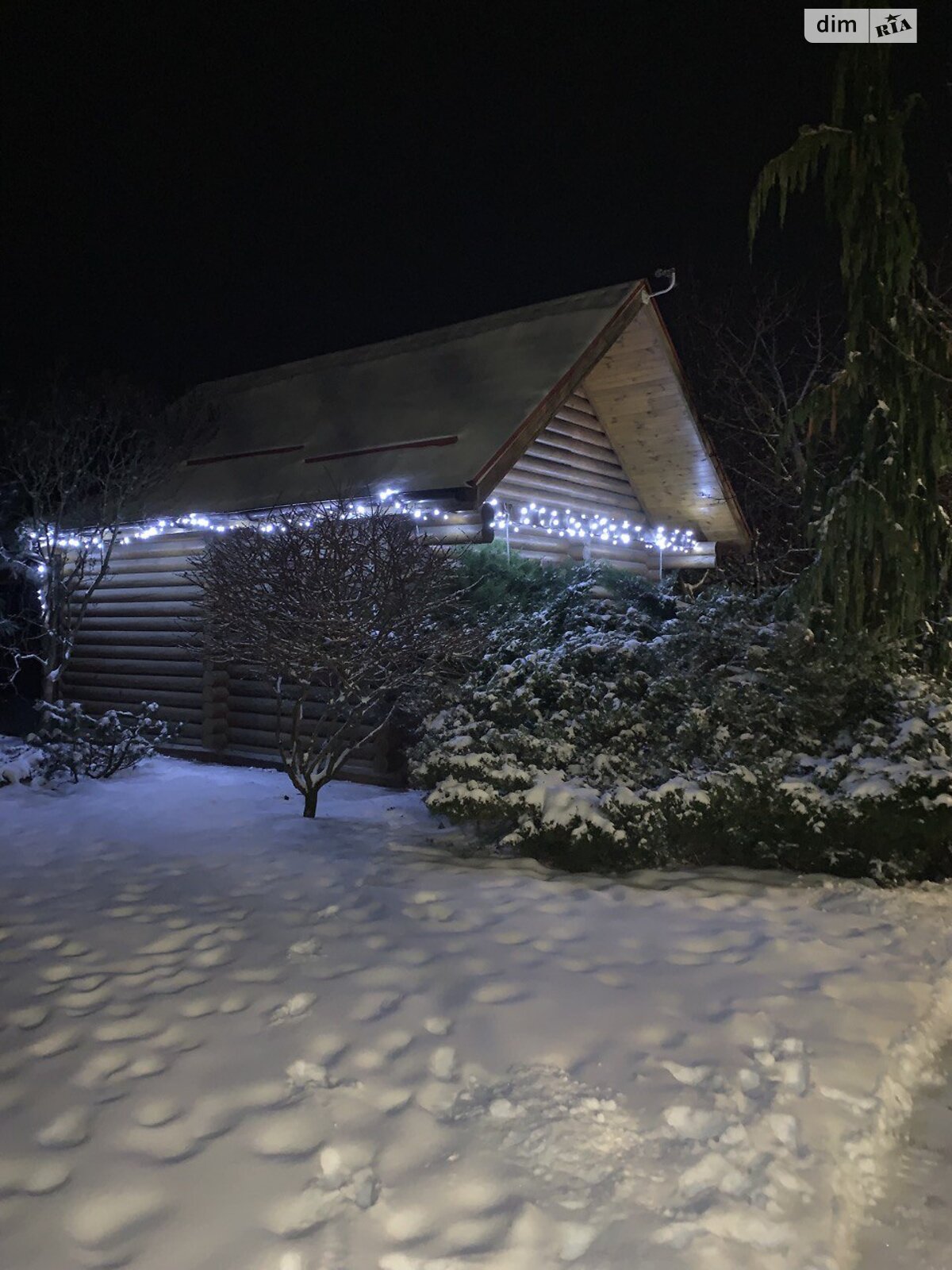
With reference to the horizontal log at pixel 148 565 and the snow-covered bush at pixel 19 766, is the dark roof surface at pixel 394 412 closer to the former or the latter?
the horizontal log at pixel 148 565

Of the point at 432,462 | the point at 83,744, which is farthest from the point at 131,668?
the point at 432,462

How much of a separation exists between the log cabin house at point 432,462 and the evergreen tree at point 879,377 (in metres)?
3.69

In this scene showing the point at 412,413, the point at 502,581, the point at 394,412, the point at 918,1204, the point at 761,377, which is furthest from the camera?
the point at 761,377

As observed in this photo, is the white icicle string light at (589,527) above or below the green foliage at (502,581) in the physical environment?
above

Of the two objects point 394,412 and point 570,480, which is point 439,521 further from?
point 570,480

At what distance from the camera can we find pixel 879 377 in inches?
268

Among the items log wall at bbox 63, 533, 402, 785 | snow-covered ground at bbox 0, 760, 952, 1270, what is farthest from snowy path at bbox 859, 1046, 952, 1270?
log wall at bbox 63, 533, 402, 785

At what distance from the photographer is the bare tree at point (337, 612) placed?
7574 millimetres

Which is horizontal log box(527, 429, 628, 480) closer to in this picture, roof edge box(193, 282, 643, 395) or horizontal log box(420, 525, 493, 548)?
roof edge box(193, 282, 643, 395)

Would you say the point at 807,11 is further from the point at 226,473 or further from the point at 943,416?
the point at 226,473

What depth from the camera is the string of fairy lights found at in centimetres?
938

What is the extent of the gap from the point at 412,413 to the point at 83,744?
574 centimetres

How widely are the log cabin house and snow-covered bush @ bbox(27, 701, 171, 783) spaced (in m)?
1.24

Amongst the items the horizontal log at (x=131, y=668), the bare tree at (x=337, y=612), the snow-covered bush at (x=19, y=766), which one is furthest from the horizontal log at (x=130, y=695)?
the bare tree at (x=337, y=612)
